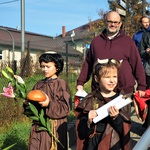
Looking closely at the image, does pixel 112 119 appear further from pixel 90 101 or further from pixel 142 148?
pixel 142 148

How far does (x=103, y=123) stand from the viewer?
9.15 feet

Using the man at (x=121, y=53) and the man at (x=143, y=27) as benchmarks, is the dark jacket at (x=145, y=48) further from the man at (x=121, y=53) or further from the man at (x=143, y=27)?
the man at (x=121, y=53)

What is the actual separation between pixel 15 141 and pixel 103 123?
2.34m

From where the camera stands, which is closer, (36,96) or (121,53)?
(36,96)

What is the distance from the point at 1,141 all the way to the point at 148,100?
255 centimetres

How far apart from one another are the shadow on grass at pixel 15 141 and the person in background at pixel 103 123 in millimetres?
1871

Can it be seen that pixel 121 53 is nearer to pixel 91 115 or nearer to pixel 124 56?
pixel 124 56

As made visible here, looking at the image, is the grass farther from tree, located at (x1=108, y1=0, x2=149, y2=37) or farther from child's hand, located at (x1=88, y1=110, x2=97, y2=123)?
tree, located at (x1=108, y1=0, x2=149, y2=37)

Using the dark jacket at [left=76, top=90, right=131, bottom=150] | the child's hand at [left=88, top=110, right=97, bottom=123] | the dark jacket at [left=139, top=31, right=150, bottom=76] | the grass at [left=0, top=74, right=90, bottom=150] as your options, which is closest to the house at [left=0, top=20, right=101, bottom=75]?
the grass at [left=0, top=74, right=90, bottom=150]

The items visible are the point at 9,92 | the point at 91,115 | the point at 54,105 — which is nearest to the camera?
the point at 91,115

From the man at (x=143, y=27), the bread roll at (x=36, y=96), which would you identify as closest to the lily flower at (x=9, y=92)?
the bread roll at (x=36, y=96)

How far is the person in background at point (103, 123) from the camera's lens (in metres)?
2.73

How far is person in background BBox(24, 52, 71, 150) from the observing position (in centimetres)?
336

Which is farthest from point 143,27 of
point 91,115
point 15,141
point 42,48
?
point 42,48
